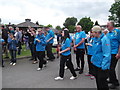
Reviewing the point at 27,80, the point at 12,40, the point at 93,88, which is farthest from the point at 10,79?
the point at 93,88

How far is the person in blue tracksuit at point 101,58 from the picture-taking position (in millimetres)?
2686

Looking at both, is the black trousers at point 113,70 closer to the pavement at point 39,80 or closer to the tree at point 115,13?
the pavement at point 39,80

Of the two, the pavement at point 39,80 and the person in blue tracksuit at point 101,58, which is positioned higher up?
the person in blue tracksuit at point 101,58

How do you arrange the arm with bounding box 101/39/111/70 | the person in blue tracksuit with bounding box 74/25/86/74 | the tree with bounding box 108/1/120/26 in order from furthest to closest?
1. the tree with bounding box 108/1/120/26
2. the person in blue tracksuit with bounding box 74/25/86/74
3. the arm with bounding box 101/39/111/70

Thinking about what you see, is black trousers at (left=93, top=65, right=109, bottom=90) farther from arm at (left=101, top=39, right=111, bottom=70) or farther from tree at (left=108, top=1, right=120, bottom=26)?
tree at (left=108, top=1, right=120, bottom=26)

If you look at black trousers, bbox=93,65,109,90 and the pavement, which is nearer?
black trousers, bbox=93,65,109,90

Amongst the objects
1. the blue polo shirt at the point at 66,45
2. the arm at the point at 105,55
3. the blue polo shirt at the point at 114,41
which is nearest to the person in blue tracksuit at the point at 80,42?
the blue polo shirt at the point at 66,45

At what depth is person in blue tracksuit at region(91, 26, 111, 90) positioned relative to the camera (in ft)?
8.81

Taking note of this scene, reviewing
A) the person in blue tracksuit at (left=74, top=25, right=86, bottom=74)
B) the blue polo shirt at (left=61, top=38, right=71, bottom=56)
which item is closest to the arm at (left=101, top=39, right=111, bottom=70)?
the blue polo shirt at (left=61, top=38, right=71, bottom=56)

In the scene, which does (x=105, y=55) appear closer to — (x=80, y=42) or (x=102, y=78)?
(x=102, y=78)

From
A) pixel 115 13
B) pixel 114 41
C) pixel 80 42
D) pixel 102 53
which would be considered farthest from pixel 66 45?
pixel 115 13

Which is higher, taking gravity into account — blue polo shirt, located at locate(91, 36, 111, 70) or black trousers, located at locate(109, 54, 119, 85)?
blue polo shirt, located at locate(91, 36, 111, 70)

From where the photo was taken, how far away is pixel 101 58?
2.90 metres

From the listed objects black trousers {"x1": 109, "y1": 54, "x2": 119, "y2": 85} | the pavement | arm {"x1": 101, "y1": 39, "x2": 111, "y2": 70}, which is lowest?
the pavement
